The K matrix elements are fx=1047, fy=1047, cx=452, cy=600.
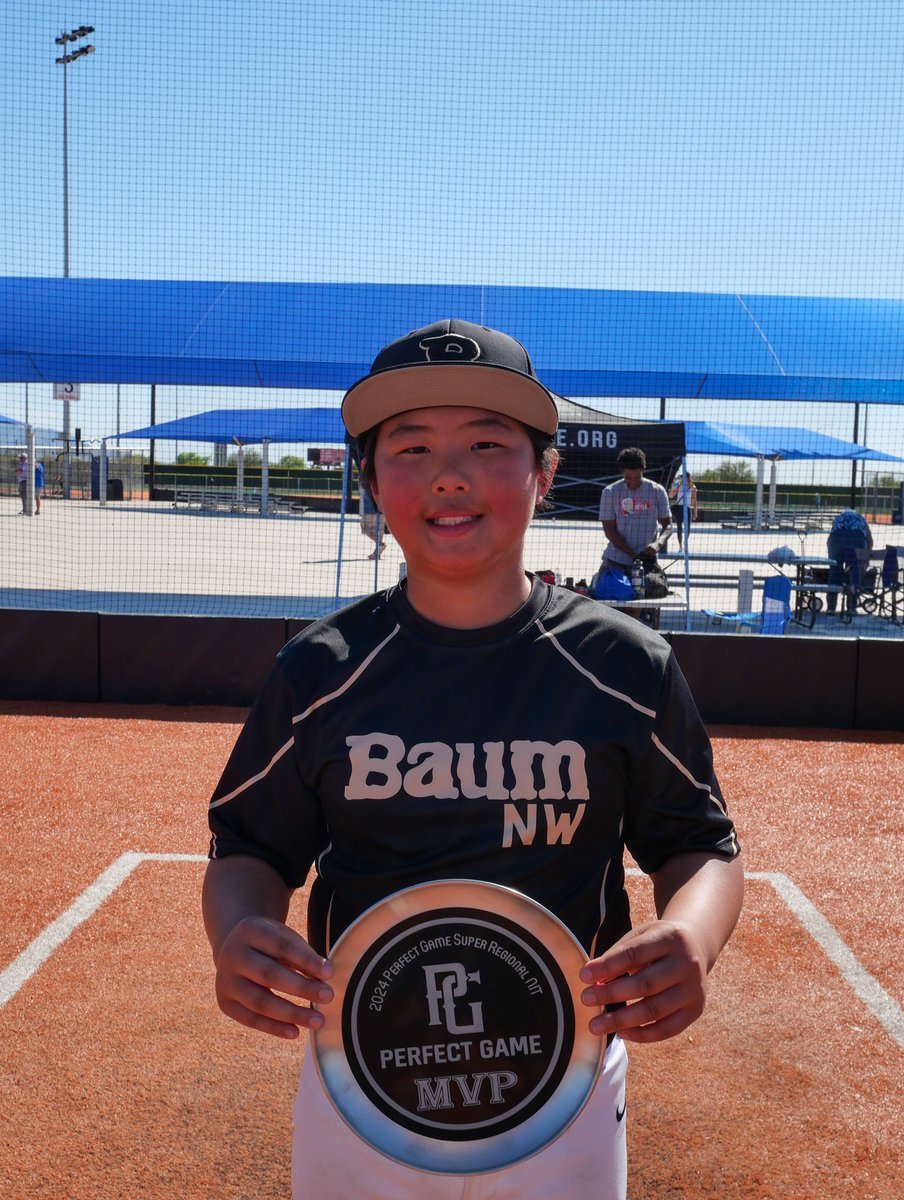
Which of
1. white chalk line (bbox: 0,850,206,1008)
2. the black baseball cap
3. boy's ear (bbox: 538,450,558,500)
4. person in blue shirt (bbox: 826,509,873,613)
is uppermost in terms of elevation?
the black baseball cap

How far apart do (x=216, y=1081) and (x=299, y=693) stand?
1.99 metres

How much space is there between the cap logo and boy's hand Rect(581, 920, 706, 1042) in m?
0.81

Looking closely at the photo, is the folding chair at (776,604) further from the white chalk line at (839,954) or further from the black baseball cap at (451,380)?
the black baseball cap at (451,380)

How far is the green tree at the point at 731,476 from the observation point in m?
36.3

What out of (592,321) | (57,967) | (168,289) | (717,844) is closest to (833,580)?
(592,321)

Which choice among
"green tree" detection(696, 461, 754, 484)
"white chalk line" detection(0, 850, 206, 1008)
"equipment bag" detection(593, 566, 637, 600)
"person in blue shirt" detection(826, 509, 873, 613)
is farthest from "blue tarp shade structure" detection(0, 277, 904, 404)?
"green tree" detection(696, 461, 754, 484)

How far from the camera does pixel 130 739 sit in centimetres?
693

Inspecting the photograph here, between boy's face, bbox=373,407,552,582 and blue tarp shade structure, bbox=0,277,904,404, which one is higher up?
blue tarp shade structure, bbox=0,277,904,404

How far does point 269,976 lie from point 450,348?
89 cm

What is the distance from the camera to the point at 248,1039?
10.6 feet

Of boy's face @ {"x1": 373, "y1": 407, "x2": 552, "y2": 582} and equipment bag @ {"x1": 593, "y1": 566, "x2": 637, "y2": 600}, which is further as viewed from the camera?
equipment bag @ {"x1": 593, "y1": 566, "x2": 637, "y2": 600}

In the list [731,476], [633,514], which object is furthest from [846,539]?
[731,476]

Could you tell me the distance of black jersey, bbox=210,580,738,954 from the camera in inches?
55.8

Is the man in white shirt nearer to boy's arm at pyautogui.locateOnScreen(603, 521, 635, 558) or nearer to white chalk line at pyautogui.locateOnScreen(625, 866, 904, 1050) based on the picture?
boy's arm at pyautogui.locateOnScreen(603, 521, 635, 558)
